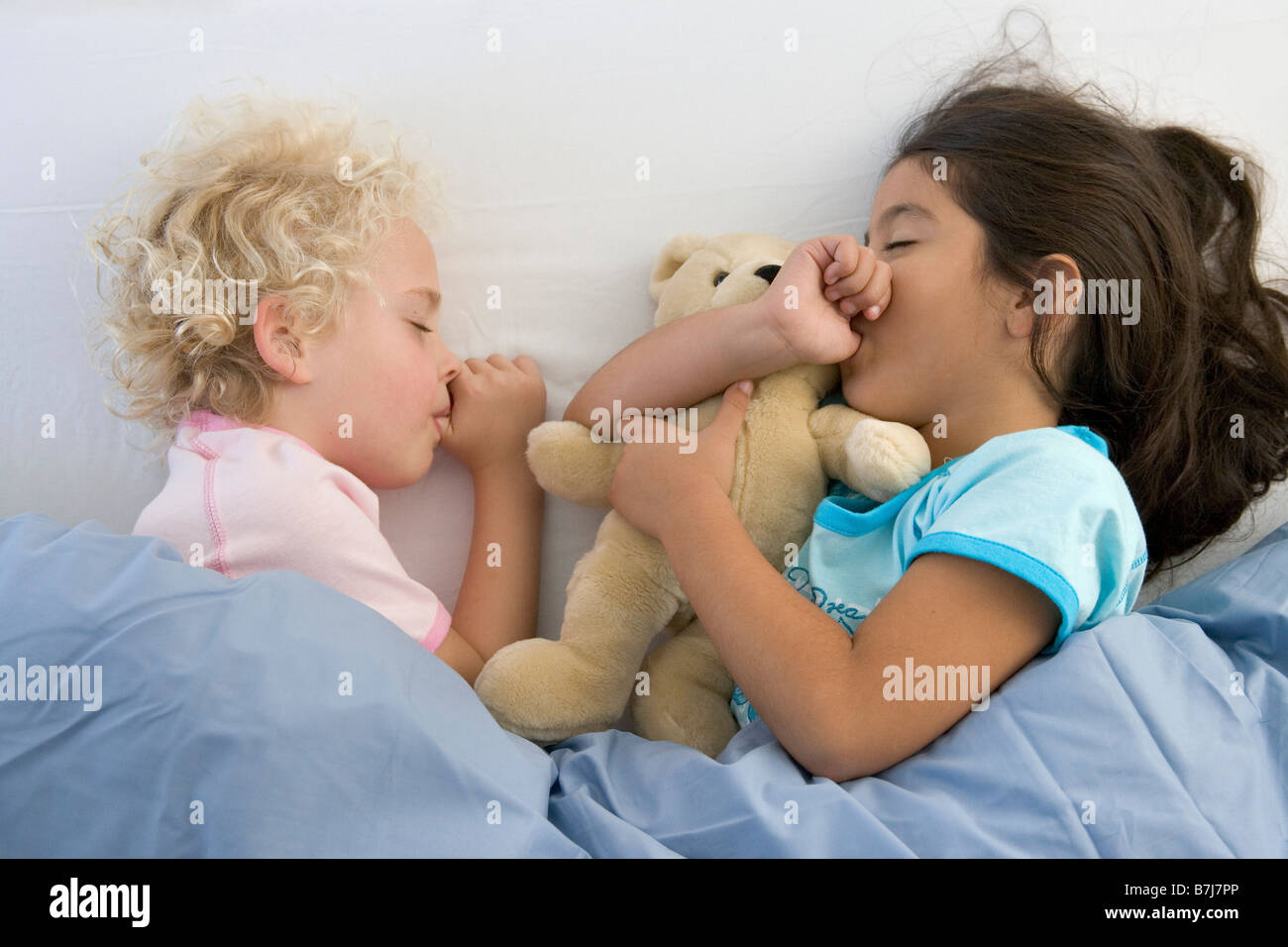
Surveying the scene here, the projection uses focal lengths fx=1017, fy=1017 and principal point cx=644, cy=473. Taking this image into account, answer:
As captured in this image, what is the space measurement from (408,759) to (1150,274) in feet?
2.79

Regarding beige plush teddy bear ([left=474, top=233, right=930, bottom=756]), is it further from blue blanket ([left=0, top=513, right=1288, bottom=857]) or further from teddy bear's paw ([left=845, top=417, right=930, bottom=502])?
blue blanket ([left=0, top=513, right=1288, bottom=857])

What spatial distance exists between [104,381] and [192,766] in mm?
670

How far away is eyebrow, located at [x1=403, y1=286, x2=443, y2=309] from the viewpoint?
1.16 m

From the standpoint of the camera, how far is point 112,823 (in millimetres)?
753

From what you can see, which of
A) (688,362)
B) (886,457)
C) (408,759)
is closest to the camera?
(408,759)

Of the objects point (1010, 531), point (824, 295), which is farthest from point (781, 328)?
point (1010, 531)

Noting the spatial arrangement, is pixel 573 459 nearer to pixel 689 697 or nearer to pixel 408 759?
pixel 689 697

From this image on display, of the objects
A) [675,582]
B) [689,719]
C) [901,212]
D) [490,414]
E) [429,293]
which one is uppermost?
[901,212]

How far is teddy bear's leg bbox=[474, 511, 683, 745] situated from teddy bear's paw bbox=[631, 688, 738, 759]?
0.10ft

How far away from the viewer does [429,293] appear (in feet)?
3.87

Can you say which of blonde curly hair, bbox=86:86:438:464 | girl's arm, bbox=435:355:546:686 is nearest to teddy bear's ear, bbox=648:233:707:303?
girl's arm, bbox=435:355:546:686

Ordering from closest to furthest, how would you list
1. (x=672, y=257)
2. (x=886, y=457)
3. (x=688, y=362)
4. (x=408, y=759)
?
(x=408, y=759) → (x=886, y=457) → (x=688, y=362) → (x=672, y=257)
